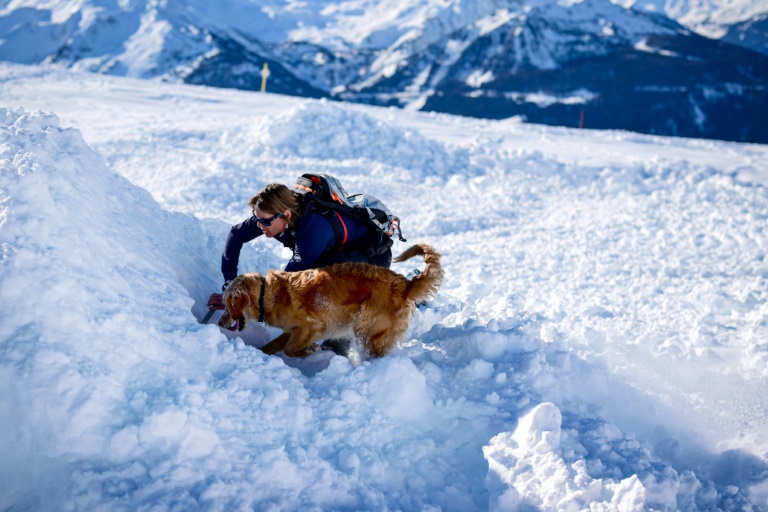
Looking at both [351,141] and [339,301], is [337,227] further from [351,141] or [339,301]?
[351,141]

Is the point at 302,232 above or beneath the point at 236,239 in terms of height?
above

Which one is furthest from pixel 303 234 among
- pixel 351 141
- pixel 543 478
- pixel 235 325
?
pixel 351 141

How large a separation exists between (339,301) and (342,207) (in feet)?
2.48

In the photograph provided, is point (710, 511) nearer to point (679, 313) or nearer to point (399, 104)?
point (679, 313)

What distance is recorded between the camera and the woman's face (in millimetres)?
3799

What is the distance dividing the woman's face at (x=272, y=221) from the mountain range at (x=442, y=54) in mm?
78979

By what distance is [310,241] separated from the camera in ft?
12.8

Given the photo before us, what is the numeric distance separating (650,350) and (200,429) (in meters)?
4.05

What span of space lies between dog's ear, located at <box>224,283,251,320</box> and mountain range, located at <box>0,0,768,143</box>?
7945cm

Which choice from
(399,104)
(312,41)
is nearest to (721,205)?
(399,104)

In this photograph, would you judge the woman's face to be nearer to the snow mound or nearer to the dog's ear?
the dog's ear

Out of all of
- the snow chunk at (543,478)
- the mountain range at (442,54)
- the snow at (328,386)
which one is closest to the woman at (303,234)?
the snow at (328,386)

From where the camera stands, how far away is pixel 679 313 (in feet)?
20.4

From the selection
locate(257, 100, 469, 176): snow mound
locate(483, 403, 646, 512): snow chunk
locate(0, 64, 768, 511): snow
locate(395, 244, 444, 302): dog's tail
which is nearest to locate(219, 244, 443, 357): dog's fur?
locate(395, 244, 444, 302): dog's tail
